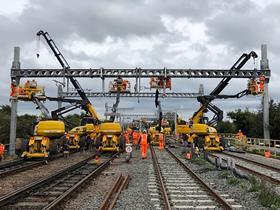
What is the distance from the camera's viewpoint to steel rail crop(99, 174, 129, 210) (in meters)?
9.40

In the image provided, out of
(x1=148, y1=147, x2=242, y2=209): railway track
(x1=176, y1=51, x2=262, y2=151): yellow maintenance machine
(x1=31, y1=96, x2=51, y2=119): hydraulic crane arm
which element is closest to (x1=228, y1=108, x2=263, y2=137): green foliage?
(x1=176, y1=51, x2=262, y2=151): yellow maintenance machine

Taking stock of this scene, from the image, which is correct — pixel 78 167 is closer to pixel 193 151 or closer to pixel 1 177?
pixel 1 177

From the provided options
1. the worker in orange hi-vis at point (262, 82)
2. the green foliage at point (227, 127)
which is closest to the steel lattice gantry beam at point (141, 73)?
the worker in orange hi-vis at point (262, 82)

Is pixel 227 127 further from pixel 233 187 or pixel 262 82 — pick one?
pixel 233 187

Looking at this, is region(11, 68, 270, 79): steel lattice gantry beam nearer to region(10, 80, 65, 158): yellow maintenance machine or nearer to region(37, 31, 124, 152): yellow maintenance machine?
region(37, 31, 124, 152): yellow maintenance machine

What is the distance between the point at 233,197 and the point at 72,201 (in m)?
4.34

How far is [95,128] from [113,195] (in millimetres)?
23054

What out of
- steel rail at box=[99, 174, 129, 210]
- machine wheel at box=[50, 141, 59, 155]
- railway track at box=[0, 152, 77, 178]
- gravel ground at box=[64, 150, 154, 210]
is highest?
machine wheel at box=[50, 141, 59, 155]

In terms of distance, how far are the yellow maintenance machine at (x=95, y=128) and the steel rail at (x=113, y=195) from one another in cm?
1470

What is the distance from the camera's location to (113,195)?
1115 cm

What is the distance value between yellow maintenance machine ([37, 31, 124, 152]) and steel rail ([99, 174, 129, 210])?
1470 cm

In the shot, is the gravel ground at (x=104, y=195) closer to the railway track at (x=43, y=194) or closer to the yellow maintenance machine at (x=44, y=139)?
the railway track at (x=43, y=194)

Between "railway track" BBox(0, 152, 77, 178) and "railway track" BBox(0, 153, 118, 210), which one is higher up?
"railway track" BBox(0, 152, 77, 178)

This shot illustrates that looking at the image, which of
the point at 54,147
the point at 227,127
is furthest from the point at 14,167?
the point at 227,127
